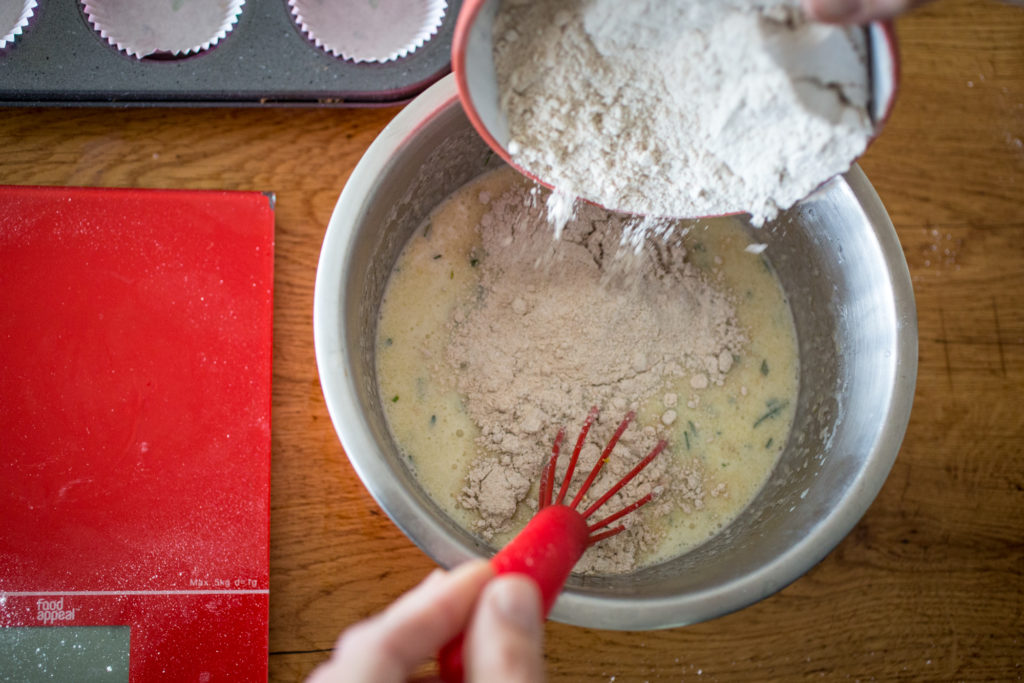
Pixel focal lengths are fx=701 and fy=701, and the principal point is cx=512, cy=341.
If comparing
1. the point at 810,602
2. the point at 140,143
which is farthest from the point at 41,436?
the point at 810,602

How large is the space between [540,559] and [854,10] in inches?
17.3

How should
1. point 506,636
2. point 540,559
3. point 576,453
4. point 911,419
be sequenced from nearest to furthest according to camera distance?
point 506,636
point 540,559
point 576,453
point 911,419

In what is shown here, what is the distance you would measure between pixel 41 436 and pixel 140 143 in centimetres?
36

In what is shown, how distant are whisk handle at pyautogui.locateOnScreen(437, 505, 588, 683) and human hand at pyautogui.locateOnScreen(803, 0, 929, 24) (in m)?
0.42

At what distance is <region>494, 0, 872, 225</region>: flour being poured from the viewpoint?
0.51 meters

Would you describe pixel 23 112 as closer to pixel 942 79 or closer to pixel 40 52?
pixel 40 52

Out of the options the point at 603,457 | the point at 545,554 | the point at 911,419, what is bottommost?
the point at 911,419

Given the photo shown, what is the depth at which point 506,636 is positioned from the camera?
41 cm

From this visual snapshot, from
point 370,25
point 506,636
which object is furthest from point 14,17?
point 506,636

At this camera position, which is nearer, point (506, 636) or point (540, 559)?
point (506, 636)

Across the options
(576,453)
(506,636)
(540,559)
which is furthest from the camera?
(576,453)

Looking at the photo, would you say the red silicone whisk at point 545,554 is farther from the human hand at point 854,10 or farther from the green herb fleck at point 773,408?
the human hand at point 854,10

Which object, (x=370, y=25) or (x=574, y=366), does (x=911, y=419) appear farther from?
(x=370, y=25)

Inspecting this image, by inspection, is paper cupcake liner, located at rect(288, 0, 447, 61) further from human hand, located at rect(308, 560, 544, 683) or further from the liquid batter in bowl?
human hand, located at rect(308, 560, 544, 683)
